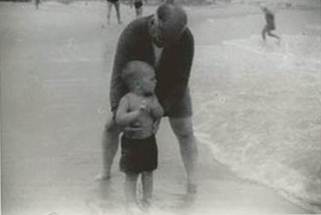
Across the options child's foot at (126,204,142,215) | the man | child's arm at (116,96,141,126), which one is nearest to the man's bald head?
the man

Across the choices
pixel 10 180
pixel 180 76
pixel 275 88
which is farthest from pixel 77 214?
pixel 275 88

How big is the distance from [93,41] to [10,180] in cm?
56

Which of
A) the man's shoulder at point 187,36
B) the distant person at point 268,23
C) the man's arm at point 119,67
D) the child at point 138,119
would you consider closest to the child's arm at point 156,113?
the child at point 138,119

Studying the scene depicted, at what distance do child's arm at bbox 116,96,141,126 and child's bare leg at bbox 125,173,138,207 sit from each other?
0.19 meters

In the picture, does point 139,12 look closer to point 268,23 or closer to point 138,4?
point 138,4

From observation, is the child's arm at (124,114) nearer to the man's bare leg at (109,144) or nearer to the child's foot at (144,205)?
the man's bare leg at (109,144)

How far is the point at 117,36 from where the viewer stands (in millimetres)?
3145

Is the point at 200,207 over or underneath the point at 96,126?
underneath

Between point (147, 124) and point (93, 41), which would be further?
point (93, 41)

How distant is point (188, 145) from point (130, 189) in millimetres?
240

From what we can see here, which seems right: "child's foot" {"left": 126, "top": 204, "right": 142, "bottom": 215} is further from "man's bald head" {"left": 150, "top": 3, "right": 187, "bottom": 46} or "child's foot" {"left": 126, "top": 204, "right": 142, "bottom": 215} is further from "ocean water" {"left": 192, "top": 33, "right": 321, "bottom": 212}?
"man's bald head" {"left": 150, "top": 3, "right": 187, "bottom": 46}

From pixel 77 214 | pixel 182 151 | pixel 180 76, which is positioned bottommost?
pixel 77 214

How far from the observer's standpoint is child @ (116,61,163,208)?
3070 mm

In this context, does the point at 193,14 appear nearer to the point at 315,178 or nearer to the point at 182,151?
the point at 182,151
